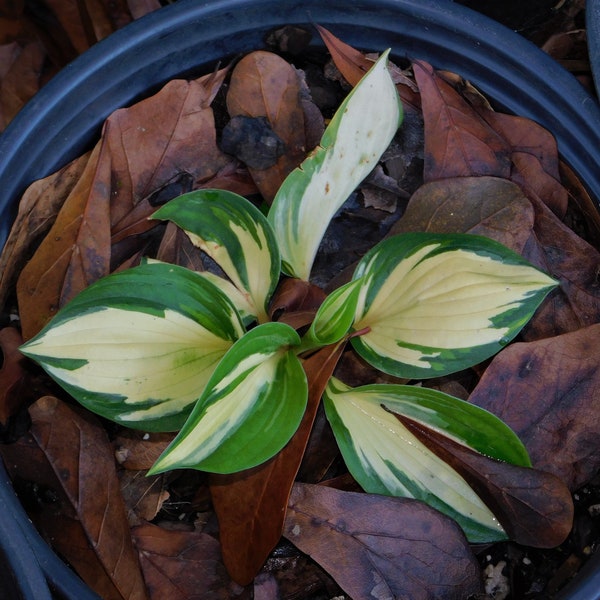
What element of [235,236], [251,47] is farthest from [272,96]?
[235,236]

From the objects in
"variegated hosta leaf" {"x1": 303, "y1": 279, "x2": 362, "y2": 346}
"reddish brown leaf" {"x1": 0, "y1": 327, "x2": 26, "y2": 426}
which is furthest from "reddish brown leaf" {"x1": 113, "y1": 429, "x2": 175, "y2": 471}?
"variegated hosta leaf" {"x1": 303, "y1": 279, "x2": 362, "y2": 346}

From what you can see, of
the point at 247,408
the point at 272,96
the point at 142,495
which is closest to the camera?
the point at 247,408

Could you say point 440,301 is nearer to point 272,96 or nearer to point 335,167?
point 335,167

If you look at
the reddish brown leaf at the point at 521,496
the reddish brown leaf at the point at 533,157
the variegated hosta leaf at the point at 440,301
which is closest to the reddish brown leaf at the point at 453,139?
the reddish brown leaf at the point at 533,157

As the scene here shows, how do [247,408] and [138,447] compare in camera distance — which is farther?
[138,447]

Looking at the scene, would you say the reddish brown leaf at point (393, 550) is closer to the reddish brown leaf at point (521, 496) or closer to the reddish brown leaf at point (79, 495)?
the reddish brown leaf at point (521, 496)

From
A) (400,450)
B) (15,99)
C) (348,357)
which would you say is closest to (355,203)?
(348,357)

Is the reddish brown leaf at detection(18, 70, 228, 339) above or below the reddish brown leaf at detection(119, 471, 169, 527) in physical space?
above

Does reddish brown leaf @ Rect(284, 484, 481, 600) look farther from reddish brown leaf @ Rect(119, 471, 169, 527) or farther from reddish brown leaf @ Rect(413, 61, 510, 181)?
reddish brown leaf @ Rect(413, 61, 510, 181)
